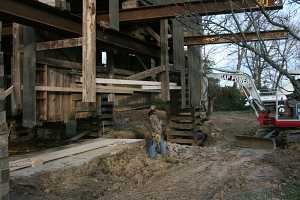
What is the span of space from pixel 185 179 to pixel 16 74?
18.7 ft

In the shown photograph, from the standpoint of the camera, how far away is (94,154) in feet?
40.7

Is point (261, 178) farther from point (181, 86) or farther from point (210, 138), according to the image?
point (210, 138)

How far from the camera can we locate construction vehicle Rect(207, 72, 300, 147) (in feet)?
63.6

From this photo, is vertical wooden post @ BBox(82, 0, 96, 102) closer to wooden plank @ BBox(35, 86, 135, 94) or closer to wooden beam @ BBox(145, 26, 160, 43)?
wooden plank @ BBox(35, 86, 135, 94)

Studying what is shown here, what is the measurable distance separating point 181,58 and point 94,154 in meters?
7.07

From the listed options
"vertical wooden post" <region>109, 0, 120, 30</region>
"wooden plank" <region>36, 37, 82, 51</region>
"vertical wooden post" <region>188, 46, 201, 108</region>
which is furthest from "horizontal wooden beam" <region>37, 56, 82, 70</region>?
"vertical wooden post" <region>188, 46, 201, 108</region>

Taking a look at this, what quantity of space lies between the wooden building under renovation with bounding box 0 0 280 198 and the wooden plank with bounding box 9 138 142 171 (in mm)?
1252

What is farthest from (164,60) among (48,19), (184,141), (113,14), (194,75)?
(48,19)

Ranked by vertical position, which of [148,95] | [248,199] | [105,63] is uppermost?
[105,63]

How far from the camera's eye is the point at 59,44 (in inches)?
520

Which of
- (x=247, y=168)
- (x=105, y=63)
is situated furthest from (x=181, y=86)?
(x=247, y=168)

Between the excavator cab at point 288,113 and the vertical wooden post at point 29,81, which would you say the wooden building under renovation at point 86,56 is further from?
the excavator cab at point 288,113

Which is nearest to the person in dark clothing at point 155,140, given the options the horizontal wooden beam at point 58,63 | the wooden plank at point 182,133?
the horizontal wooden beam at point 58,63

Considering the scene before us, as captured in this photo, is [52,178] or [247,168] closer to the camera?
[52,178]
